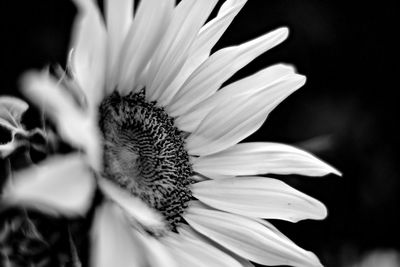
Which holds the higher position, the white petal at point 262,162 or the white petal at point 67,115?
the white petal at point 262,162

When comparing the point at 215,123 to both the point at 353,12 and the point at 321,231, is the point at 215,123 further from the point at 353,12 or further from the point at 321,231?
the point at 353,12

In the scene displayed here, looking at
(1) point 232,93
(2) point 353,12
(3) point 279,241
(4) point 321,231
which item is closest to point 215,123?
(1) point 232,93

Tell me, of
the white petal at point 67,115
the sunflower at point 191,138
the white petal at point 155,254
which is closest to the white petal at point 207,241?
the sunflower at point 191,138

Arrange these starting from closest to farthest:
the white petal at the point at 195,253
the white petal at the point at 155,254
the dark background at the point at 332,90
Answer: the white petal at the point at 155,254, the white petal at the point at 195,253, the dark background at the point at 332,90

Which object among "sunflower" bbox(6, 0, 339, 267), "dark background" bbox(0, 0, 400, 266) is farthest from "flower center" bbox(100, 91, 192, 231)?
"dark background" bbox(0, 0, 400, 266)

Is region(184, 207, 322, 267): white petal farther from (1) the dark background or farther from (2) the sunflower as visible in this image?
(1) the dark background

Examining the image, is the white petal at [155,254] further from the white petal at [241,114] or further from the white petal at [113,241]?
the white petal at [241,114]

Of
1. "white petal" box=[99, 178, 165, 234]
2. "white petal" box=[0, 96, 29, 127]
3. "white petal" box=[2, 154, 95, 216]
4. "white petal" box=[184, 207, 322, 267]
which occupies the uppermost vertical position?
"white petal" box=[184, 207, 322, 267]

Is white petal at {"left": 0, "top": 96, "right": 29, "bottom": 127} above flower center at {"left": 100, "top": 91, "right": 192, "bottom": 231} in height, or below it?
below
